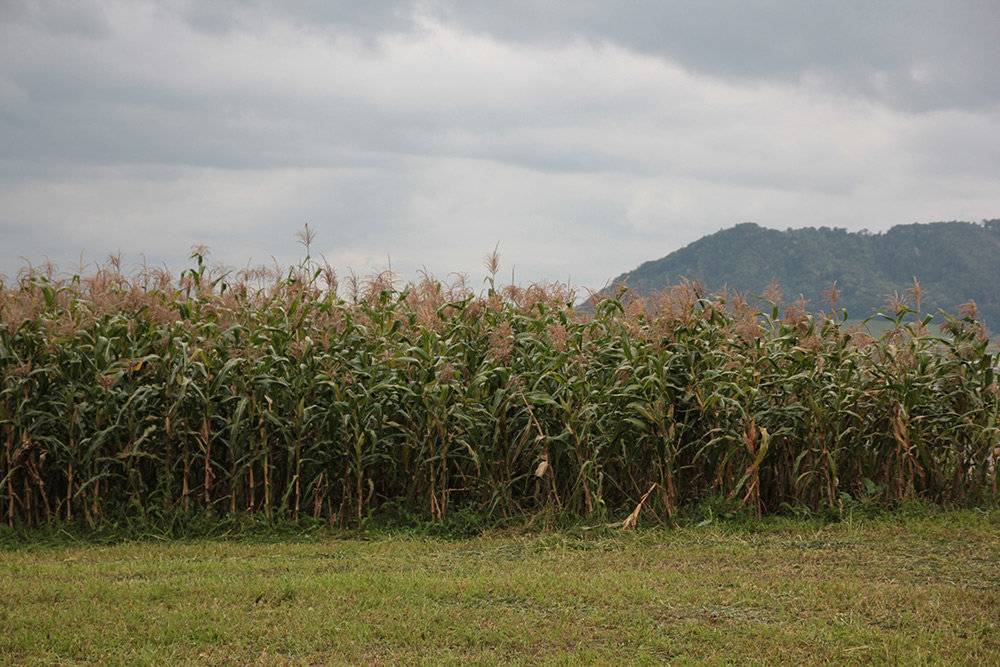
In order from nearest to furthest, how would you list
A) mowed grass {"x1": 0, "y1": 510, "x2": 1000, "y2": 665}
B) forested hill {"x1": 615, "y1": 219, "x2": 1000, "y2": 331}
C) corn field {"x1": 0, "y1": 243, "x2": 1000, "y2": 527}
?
mowed grass {"x1": 0, "y1": 510, "x2": 1000, "y2": 665}
corn field {"x1": 0, "y1": 243, "x2": 1000, "y2": 527}
forested hill {"x1": 615, "y1": 219, "x2": 1000, "y2": 331}

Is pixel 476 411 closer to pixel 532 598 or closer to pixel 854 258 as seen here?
pixel 532 598

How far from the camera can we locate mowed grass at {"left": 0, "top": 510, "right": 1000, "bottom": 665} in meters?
3.95

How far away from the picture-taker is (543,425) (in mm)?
6707

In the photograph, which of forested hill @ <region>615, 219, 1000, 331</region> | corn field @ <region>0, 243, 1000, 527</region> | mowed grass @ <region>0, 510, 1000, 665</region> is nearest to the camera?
mowed grass @ <region>0, 510, 1000, 665</region>

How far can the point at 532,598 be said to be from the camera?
4.71 metres

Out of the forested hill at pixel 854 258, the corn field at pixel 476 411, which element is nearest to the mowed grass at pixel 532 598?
the corn field at pixel 476 411

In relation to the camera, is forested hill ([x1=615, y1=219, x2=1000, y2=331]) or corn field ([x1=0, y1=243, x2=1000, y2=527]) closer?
corn field ([x1=0, y1=243, x2=1000, y2=527])

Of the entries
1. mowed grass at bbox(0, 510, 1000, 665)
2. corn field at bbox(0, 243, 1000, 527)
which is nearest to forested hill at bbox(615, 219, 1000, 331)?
corn field at bbox(0, 243, 1000, 527)

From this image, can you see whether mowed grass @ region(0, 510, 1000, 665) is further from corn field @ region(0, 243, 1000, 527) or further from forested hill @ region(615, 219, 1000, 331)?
forested hill @ region(615, 219, 1000, 331)

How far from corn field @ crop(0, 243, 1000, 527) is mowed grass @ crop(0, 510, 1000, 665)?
1.89 ft

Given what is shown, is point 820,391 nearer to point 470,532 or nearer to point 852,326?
point 852,326

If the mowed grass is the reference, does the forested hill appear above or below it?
above

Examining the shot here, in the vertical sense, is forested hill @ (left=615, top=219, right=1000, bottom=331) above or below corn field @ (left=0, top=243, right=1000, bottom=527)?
above

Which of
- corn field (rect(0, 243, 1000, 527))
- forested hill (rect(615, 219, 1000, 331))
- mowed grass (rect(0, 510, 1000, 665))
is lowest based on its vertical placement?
mowed grass (rect(0, 510, 1000, 665))
